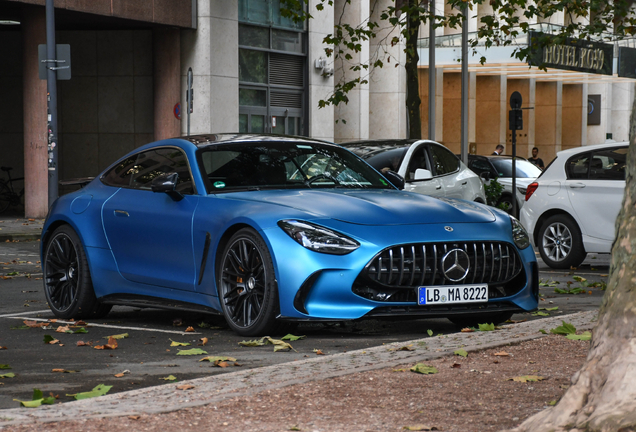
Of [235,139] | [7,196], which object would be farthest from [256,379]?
[7,196]

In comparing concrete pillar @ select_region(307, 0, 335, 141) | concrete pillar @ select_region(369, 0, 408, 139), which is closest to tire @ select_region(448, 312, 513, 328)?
concrete pillar @ select_region(307, 0, 335, 141)

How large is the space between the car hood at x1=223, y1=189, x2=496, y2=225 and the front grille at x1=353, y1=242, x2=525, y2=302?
0.21 meters

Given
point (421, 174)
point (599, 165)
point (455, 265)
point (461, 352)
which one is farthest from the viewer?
point (599, 165)

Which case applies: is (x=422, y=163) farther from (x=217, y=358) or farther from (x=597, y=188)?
(x=217, y=358)

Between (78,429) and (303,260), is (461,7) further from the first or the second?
(78,429)

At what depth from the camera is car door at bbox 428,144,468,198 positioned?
1553 centimetres

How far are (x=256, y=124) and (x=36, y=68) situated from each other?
26.0 ft

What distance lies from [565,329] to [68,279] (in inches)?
158

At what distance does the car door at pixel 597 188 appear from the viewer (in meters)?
13.4

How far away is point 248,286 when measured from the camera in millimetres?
7254

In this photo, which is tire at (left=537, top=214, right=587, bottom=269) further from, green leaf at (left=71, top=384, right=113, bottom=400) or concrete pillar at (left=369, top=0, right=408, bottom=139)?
concrete pillar at (left=369, top=0, right=408, bottom=139)

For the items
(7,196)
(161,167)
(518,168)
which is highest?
(161,167)

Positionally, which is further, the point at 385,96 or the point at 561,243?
the point at 385,96

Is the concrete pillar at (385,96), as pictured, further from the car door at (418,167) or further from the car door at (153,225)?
→ the car door at (153,225)
